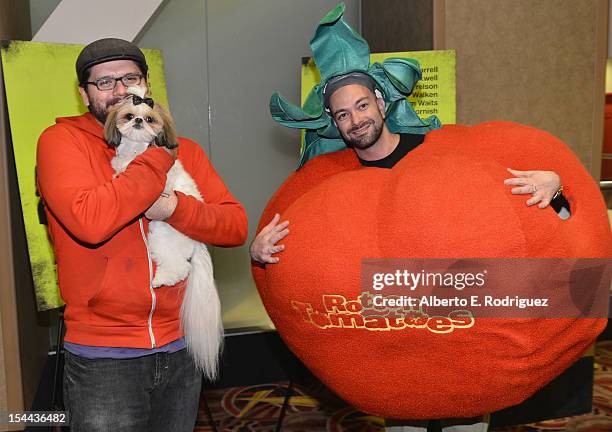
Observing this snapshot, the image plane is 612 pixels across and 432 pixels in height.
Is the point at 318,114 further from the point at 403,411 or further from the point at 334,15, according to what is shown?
the point at 403,411

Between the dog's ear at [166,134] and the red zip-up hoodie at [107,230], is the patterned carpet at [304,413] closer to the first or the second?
the red zip-up hoodie at [107,230]

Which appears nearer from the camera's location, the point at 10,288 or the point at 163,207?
the point at 163,207

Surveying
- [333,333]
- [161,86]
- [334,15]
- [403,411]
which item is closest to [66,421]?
[333,333]

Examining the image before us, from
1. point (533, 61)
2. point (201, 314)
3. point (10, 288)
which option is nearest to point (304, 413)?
point (10, 288)

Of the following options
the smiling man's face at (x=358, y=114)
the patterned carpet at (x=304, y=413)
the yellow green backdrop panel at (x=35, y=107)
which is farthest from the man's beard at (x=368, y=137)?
the patterned carpet at (x=304, y=413)

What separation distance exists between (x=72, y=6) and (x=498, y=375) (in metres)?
2.35

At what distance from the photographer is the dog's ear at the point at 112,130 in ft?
4.25

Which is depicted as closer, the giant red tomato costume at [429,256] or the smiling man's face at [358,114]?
the giant red tomato costume at [429,256]

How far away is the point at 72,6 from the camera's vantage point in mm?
2695

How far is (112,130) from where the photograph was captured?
1.30 m

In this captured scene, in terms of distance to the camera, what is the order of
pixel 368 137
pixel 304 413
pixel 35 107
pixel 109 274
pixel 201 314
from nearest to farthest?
pixel 109 274
pixel 201 314
pixel 368 137
pixel 35 107
pixel 304 413

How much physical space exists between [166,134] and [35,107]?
115 centimetres

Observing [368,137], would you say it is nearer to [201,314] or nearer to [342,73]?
[342,73]

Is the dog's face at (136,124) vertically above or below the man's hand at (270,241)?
above
